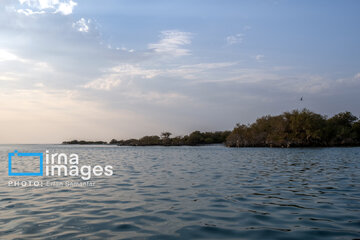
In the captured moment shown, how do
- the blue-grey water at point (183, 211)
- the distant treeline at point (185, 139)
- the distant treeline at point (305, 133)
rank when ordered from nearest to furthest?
the blue-grey water at point (183, 211)
the distant treeline at point (305, 133)
the distant treeline at point (185, 139)

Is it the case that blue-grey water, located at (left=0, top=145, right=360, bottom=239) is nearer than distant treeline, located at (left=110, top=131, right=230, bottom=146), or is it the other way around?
blue-grey water, located at (left=0, top=145, right=360, bottom=239)

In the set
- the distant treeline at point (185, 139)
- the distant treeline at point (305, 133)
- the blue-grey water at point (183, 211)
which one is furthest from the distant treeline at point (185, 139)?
the blue-grey water at point (183, 211)

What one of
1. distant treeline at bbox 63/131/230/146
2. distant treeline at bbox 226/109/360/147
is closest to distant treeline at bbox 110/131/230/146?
distant treeline at bbox 63/131/230/146

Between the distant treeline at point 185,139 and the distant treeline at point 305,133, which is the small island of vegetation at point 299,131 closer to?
the distant treeline at point 305,133

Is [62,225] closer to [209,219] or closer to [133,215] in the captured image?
[133,215]

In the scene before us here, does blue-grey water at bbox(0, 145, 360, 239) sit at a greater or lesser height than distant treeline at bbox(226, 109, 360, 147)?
lesser

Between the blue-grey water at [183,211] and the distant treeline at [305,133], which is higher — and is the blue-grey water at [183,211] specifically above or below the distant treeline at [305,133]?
below

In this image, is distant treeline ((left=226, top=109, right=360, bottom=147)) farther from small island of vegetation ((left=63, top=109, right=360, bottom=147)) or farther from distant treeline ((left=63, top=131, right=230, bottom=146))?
distant treeline ((left=63, top=131, right=230, bottom=146))

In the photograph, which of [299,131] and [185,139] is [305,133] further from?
[185,139]

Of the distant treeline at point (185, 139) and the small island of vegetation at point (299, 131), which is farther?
the distant treeline at point (185, 139)

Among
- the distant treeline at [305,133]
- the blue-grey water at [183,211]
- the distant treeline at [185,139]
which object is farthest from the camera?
the distant treeline at [185,139]

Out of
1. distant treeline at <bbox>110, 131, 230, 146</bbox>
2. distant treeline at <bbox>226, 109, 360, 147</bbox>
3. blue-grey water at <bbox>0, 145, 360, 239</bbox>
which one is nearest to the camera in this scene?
blue-grey water at <bbox>0, 145, 360, 239</bbox>

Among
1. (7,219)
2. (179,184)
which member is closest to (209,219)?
(7,219)

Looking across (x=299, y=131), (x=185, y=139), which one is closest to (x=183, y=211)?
(x=299, y=131)
